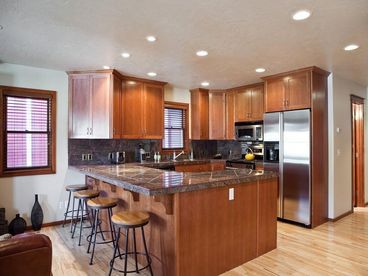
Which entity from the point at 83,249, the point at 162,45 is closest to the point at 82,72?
the point at 162,45

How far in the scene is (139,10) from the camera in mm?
2221

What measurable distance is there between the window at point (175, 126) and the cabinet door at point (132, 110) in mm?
922

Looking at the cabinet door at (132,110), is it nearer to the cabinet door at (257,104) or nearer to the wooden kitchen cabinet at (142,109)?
the wooden kitchen cabinet at (142,109)

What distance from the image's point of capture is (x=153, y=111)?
4.99 m

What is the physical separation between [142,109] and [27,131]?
6.44 feet

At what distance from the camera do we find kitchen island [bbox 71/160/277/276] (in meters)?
2.29

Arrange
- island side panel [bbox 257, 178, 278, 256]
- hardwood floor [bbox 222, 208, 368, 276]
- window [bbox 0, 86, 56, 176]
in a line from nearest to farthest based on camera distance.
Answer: hardwood floor [bbox 222, 208, 368, 276]
island side panel [bbox 257, 178, 278, 256]
window [bbox 0, 86, 56, 176]

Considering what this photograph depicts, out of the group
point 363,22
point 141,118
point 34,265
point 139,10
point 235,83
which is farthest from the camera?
point 235,83

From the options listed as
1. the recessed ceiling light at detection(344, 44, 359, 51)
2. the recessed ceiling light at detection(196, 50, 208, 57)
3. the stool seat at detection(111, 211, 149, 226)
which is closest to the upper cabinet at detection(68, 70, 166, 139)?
the recessed ceiling light at detection(196, 50, 208, 57)

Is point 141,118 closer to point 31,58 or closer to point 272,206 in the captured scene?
point 31,58

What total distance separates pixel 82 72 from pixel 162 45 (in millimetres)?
1876

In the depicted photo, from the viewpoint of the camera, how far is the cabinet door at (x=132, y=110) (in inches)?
181

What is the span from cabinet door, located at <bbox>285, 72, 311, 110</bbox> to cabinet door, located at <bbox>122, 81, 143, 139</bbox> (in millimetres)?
2705

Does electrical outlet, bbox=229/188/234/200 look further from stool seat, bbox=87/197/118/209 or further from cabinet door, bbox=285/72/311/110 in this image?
cabinet door, bbox=285/72/311/110
